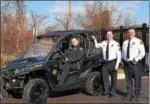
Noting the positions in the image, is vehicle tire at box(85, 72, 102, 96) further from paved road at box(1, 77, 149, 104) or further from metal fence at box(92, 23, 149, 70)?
metal fence at box(92, 23, 149, 70)

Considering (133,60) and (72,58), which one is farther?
(72,58)

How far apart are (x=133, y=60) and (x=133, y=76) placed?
542 mm

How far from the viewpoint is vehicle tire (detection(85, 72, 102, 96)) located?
11.4m

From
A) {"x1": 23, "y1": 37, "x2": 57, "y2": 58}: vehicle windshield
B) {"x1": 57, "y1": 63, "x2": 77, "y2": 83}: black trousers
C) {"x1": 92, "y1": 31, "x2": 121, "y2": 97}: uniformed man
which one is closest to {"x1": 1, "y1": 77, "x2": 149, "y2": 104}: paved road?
{"x1": 92, "y1": 31, "x2": 121, "y2": 97}: uniformed man

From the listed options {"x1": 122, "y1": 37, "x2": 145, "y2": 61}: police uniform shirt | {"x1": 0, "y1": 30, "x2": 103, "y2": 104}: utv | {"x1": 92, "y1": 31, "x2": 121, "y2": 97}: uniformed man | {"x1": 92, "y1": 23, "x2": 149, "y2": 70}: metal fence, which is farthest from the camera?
{"x1": 92, "y1": 23, "x2": 149, "y2": 70}: metal fence

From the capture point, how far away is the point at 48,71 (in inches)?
404

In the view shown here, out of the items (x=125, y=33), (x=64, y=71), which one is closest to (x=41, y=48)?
(x=64, y=71)

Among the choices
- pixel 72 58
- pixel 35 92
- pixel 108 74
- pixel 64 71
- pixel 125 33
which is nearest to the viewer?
pixel 35 92

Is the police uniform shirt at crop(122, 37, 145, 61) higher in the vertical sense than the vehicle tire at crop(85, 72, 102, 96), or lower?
higher

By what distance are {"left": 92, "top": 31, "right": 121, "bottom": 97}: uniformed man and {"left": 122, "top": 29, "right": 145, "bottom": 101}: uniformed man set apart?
14.6 inches

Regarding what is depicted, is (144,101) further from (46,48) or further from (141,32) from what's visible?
(141,32)

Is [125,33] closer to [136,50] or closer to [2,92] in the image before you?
[136,50]

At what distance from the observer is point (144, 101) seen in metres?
10.4

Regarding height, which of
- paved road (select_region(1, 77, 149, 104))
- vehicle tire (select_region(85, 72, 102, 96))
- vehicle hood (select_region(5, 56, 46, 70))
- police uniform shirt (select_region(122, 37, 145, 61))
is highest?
police uniform shirt (select_region(122, 37, 145, 61))
